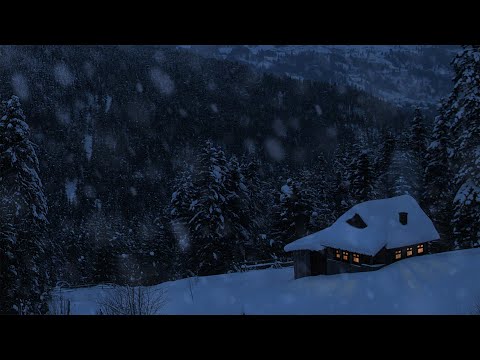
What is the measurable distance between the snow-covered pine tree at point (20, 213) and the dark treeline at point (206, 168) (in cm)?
16

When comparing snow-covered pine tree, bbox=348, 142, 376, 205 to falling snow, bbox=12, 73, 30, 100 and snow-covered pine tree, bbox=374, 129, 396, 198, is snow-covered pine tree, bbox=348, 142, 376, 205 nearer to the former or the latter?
snow-covered pine tree, bbox=374, 129, 396, 198

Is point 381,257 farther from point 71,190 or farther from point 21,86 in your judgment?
point 21,86

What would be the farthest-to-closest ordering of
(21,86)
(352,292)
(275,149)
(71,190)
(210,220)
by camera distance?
(21,86) < (275,149) < (71,190) < (210,220) < (352,292)

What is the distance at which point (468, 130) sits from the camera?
64.0 ft

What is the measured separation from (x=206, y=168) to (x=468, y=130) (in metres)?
15.5

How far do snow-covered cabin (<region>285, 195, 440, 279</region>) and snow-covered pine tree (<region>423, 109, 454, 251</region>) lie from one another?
226 inches

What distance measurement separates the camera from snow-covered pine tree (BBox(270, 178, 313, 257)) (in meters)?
29.0

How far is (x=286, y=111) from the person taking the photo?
16262 centimetres

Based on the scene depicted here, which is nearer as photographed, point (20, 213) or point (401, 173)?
point (20, 213)

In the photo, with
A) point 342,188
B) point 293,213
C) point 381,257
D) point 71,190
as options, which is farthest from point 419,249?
point 71,190

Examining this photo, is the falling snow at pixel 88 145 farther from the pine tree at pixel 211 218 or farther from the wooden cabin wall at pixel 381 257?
the wooden cabin wall at pixel 381 257

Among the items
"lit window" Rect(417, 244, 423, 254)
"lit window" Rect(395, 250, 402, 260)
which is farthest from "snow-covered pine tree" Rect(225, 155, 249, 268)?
"lit window" Rect(417, 244, 423, 254)
